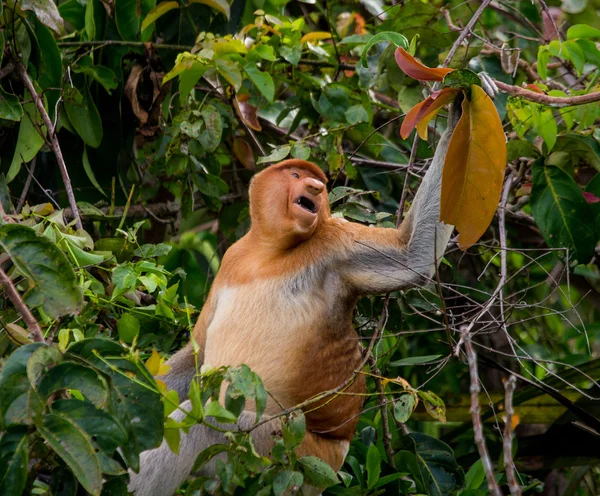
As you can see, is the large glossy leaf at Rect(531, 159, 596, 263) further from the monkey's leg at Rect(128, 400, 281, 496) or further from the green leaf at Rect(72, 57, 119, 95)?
the green leaf at Rect(72, 57, 119, 95)

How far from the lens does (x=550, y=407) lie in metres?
3.97

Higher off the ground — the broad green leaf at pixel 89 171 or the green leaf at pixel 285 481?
the broad green leaf at pixel 89 171

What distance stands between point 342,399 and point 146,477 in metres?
0.69

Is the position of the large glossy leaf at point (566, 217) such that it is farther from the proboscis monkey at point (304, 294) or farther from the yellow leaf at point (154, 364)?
the yellow leaf at point (154, 364)

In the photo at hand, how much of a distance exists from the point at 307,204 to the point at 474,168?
0.88 meters

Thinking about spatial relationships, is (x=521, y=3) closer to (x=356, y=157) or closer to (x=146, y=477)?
(x=356, y=157)

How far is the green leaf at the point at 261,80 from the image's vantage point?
11.9ft

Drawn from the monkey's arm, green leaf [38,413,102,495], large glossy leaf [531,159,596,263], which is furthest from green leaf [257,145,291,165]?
green leaf [38,413,102,495]

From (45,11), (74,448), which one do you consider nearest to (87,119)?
(45,11)

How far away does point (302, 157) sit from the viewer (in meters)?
3.50

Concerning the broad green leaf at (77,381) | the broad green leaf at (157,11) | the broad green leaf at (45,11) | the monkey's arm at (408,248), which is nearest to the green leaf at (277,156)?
the monkey's arm at (408,248)

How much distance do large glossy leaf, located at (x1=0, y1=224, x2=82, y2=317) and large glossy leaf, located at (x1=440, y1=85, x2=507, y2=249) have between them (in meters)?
1.00

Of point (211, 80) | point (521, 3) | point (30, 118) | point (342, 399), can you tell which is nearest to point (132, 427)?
point (342, 399)

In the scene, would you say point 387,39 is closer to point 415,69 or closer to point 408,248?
point 415,69
